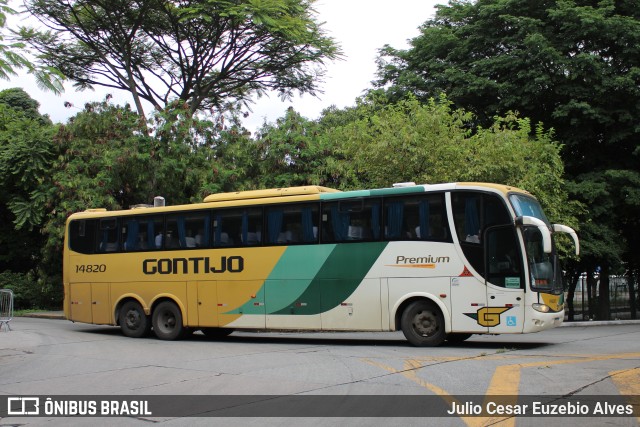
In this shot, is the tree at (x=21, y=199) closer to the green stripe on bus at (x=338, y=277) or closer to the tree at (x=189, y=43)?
the tree at (x=189, y=43)

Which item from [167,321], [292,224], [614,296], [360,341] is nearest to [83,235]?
[167,321]

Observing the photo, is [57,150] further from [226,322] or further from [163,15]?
[226,322]

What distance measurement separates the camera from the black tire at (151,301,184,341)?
663 inches

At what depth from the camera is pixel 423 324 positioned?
14.0 meters

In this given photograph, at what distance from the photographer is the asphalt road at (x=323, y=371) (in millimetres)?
7348

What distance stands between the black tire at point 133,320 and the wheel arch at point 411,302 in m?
7.01

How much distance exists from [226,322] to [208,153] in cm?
1073

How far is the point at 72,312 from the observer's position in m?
18.7

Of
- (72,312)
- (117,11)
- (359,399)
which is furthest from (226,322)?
(117,11)

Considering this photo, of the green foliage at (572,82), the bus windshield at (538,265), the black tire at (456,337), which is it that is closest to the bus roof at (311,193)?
the bus windshield at (538,265)

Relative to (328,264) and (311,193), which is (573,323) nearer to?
(328,264)

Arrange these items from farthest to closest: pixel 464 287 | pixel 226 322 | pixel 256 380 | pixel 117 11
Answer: pixel 117 11
pixel 226 322
pixel 464 287
pixel 256 380

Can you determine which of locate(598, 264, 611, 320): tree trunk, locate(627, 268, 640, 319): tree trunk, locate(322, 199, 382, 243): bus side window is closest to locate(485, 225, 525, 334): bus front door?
locate(322, 199, 382, 243): bus side window

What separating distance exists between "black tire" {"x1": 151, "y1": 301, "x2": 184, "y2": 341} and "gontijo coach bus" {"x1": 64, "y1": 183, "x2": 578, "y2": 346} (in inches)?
1.3
